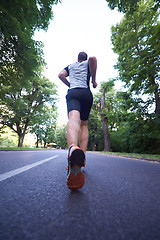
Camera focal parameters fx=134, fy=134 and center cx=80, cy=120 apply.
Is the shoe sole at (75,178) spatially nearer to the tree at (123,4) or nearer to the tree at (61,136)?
the tree at (123,4)

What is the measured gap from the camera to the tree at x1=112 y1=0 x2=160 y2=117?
22.0 ft

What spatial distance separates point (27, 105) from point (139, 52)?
15.4 m

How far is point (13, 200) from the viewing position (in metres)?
0.92

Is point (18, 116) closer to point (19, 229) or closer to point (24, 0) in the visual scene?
point (24, 0)

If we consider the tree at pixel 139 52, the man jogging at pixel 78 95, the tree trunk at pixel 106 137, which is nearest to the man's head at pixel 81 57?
the man jogging at pixel 78 95

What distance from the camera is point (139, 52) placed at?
961cm

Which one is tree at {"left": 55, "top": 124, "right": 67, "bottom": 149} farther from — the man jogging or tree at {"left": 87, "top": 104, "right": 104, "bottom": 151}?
the man jogging

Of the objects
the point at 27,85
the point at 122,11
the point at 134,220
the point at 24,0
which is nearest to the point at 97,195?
the point at 134,220

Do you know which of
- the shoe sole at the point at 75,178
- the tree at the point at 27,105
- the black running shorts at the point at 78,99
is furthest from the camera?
the tree at the point at 27,105

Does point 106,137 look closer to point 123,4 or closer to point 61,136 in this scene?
point 123,4

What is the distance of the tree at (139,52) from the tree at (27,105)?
462 inches

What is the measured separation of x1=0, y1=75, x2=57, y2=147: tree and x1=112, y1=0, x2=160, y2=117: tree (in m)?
11.7

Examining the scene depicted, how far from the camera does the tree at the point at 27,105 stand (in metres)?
17.8

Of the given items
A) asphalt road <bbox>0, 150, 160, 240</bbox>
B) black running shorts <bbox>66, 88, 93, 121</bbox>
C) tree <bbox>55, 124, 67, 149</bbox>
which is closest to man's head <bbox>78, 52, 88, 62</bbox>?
black running shorts <bbox>66, 88, 93, 121</bbox>
